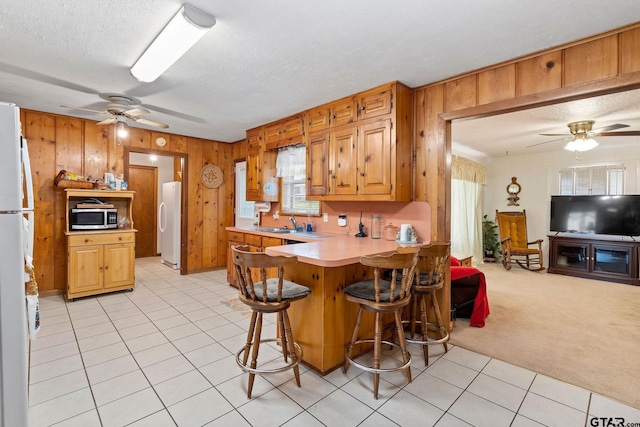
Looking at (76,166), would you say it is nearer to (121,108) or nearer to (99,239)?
(99,239)

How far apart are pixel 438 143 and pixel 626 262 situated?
4.83 m

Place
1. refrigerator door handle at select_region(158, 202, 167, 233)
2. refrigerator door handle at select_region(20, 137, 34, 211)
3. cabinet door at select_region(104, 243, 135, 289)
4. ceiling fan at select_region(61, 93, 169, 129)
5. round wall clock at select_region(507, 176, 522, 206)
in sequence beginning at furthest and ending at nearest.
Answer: round wall clock at select_region(507, 176, 522, 206) < refrigerator door handle at select_region(158, 202, 167, 233) < cabinet door at select_region(104, 243, 135, 289) < ceiling fan at select_region(61, 93, 169, 129) < refrigerator door handle at select_region(20, 137, 34, 211)

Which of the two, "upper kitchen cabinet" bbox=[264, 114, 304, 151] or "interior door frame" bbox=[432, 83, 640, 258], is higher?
"upper kitchen cabinet" bbox=[264, 114, 304, 151]

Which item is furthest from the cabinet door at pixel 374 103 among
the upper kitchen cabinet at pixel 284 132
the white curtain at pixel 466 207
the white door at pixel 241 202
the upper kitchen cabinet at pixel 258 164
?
the white curtain at pixel 466 207

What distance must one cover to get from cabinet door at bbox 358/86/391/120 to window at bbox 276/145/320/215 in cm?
130

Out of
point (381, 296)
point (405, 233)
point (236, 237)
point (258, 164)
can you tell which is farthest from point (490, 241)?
point (381, 296)

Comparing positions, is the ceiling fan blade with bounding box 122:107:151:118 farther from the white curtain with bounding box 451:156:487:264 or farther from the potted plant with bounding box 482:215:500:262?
the potted plant with bounding box 482:215:500:262

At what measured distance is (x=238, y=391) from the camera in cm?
208

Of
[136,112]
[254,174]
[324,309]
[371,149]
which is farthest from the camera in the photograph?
[254,174]

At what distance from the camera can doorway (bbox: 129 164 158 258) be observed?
6.82m

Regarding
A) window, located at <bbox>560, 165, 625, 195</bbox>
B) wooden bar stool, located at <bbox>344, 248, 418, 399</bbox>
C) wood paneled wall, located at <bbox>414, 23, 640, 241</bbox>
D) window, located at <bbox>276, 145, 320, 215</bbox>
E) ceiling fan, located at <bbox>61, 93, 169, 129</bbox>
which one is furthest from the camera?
window, located at <bbox>560, 165, 625, 195</bbox>

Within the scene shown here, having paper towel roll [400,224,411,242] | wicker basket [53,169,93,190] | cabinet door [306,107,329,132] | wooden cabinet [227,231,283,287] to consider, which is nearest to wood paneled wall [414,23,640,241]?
paper towel roll [400,224,411,242]

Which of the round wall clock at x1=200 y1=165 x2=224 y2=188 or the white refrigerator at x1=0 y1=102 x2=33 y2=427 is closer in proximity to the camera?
the white refrigerator at x1=0 y1=102 x2=33 y2=427

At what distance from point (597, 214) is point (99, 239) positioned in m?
8.12
